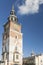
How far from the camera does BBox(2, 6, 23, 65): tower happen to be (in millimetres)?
41234

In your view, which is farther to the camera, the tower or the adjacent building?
the adjacent building

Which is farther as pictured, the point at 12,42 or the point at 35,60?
the point at 35,60

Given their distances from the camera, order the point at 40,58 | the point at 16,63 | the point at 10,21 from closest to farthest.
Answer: the point at 16,63 < the point at 10,21 < the point at 40,58

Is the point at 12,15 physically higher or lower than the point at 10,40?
higher

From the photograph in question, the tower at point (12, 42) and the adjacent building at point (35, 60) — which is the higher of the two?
the tower at point (12, 42)

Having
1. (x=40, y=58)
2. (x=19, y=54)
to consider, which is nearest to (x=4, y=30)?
(x=19, y=54)

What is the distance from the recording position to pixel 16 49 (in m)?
42.6

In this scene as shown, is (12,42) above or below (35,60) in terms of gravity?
above

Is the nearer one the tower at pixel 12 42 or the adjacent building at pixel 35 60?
the tower at pixel 12 42

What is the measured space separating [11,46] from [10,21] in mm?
7442

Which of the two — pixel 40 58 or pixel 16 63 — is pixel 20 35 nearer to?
pixel 16 63

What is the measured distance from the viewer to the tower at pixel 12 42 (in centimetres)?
4123

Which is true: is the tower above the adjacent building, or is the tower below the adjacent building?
above

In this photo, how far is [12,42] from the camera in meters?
42.2
